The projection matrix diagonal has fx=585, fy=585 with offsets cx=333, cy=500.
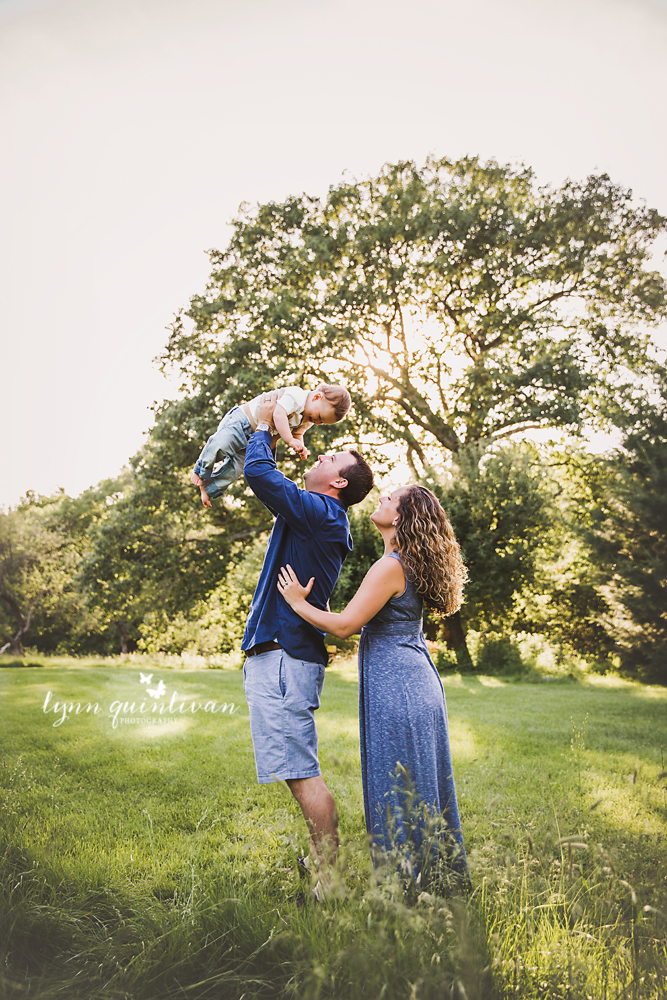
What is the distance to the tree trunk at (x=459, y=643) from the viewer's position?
15492mm

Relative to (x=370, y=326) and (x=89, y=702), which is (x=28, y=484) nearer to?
(x=370, y=326)

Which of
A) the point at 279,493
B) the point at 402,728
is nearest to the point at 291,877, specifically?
the point at 402,728

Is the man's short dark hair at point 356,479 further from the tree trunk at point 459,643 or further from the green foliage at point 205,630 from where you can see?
the green foliage at point 205,630

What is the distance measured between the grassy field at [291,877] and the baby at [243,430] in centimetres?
205

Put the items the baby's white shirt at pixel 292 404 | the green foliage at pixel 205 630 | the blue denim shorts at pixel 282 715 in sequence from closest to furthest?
the blue denim shorts at pixel 282 715 → the baby's white shirt at pixel 292 404 → the green foliage at pixel 205 630

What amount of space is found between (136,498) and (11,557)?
48.0ft

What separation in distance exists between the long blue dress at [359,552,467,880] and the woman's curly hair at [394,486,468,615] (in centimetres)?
7

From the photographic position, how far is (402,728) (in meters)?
2.74

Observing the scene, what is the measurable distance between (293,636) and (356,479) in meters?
0.90

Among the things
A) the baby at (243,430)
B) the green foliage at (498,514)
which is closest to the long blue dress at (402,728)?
the baby at (243,430)

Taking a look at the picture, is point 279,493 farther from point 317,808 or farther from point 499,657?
point 499,657

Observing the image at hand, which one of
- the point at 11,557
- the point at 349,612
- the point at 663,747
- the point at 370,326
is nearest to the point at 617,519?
the point at 663,747

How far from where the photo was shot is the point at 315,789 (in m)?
2.80

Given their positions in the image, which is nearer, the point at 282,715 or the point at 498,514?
the point at 282,715
